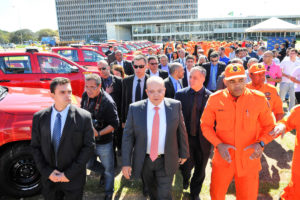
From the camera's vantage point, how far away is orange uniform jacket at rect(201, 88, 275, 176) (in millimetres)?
2285

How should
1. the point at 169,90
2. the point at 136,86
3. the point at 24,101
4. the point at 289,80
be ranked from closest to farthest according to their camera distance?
the point at 24,101
the point at 169,90
the point at 136,86
the point at 289,80

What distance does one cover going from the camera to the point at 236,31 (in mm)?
79375

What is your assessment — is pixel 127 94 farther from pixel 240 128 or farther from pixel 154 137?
pixel 240 128

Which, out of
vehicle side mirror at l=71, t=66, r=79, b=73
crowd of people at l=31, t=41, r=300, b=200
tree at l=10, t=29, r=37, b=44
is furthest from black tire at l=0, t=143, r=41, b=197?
tree at l=10, t=29, r=37, b=44

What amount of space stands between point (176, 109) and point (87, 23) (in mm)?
131658

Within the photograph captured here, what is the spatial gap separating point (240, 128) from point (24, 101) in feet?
10.0

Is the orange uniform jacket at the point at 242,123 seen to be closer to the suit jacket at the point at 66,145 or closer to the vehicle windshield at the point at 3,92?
the suit jacket at the point at 66,145

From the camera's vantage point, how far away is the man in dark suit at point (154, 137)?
92.4 inches

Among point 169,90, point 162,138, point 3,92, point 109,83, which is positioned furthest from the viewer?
point 109,83

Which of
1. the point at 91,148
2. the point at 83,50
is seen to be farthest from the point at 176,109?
the point at 83,50

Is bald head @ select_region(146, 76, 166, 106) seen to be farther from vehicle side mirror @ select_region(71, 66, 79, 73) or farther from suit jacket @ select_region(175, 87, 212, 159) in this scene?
vehicle side mirror @ select_region(71, 66, 79, 73)

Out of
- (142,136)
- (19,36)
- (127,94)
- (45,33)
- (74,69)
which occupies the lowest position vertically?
(142,136)

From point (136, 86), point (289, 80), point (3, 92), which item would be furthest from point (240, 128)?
point (289, 80)

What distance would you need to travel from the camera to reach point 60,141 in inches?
87.1
